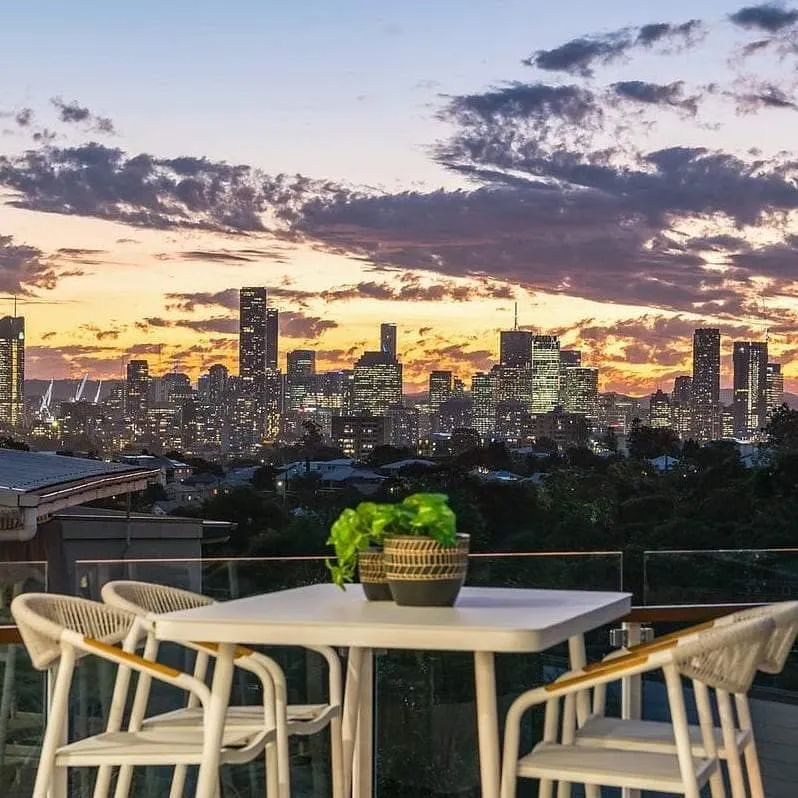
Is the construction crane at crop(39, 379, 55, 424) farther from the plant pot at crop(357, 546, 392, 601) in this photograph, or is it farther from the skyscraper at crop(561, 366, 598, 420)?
the plant pot at crop(357, 546, 392, 601)

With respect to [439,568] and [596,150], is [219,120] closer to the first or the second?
[596,150]

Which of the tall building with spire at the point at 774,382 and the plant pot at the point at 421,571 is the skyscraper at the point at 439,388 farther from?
the plant pot at the point at 421,571

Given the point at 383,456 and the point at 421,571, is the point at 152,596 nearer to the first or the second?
the point at 421,571

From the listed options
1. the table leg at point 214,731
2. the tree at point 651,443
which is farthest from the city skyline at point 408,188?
the table leg at point 214,731

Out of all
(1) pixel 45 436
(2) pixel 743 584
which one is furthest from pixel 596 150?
(2) pixel 743 584

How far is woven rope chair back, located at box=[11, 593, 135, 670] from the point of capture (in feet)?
11.1

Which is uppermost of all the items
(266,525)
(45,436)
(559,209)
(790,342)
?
(559,209)

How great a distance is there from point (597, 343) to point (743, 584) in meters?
30.5

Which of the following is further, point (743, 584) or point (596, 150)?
point (596, 150)

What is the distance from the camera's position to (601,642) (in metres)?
4.84

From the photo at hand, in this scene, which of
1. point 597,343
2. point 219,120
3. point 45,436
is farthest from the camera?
point 597,343

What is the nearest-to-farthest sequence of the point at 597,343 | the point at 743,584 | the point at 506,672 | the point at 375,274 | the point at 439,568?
1. the point at 439,568
2. the point at 506,672
3. the point at 743,584
4. the point at 375,274
5. the point at 597,343

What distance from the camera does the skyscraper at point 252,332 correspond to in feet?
117

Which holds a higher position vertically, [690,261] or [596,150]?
[596,150]
